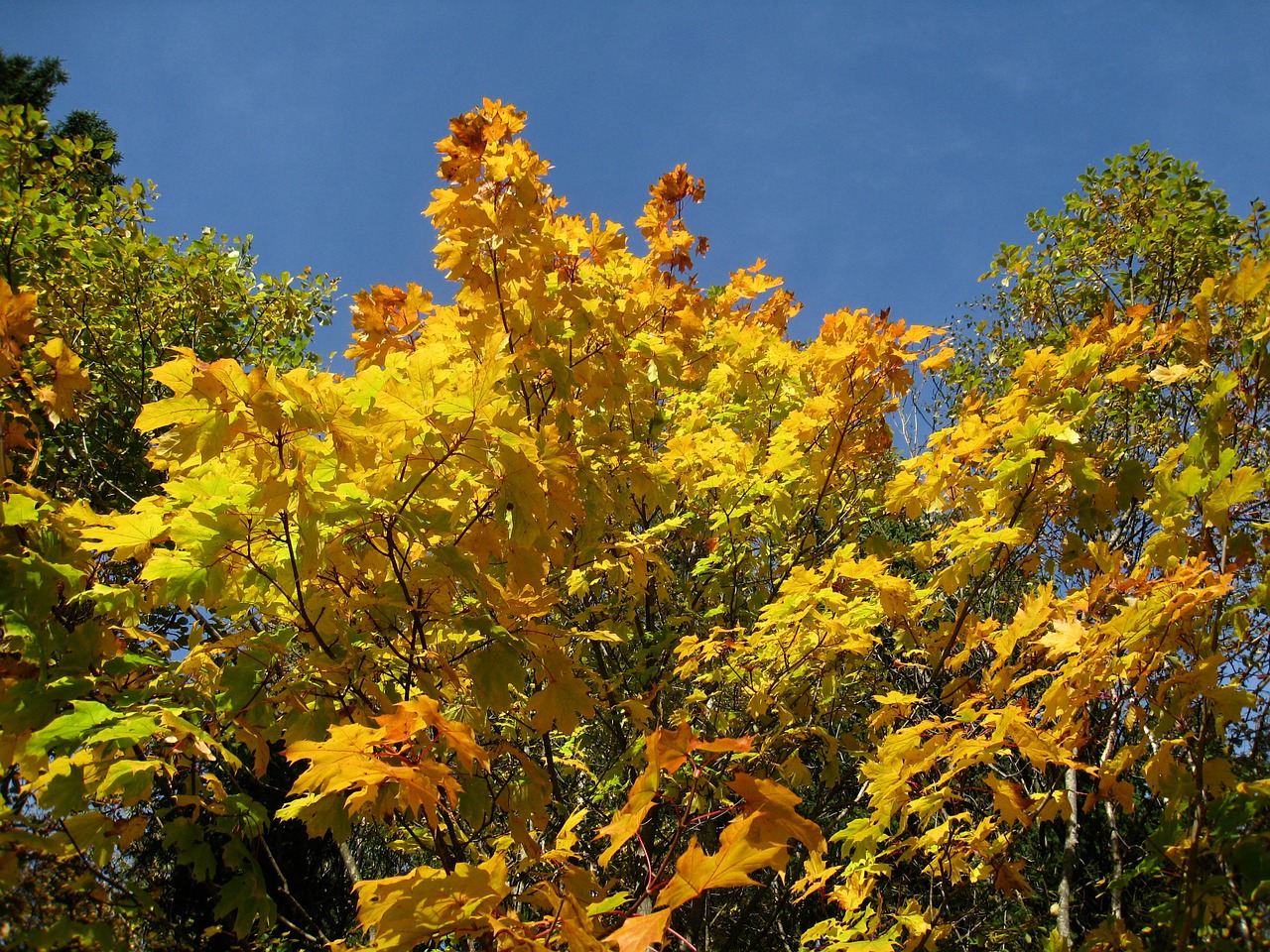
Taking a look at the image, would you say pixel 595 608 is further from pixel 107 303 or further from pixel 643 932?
pixel 107 303

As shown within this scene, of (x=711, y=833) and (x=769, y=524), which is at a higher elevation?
(x=769, y=524)

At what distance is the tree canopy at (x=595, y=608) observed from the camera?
70.4 inches

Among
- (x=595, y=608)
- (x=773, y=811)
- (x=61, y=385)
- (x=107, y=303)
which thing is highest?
(x=107, y=303)

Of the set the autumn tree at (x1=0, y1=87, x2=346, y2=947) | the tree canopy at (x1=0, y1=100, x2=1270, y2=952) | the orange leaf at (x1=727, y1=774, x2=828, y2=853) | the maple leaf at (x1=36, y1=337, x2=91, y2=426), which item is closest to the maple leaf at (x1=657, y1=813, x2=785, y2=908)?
the tree canopy at (x1=0, y1=100, x2=1270, y2=952)

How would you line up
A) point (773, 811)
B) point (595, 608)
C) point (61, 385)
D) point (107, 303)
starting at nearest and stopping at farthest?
point (773, 811) → point (61, 385) → point (595, 608) → point (107, 303)

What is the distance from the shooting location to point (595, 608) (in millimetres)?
3475

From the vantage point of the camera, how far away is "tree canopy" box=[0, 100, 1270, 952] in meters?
1.79

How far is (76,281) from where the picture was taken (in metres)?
5.75

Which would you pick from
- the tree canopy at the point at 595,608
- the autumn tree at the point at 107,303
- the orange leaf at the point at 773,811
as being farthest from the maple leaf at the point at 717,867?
the autumn tree at the point at 107,303

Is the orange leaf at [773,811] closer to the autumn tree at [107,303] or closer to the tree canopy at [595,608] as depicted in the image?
the tree canopy at [595,608]

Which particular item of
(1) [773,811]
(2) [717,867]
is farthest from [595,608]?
(2) [717,867]

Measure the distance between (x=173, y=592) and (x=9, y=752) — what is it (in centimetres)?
53

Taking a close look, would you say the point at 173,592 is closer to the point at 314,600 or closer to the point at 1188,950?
the point at 314,600

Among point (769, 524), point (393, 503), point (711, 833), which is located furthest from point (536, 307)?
point (711, 833)
